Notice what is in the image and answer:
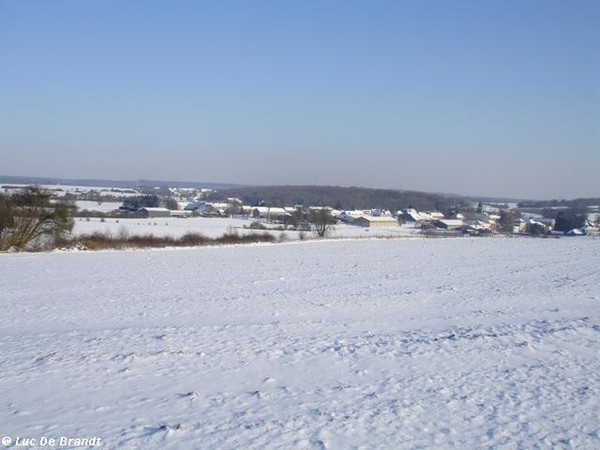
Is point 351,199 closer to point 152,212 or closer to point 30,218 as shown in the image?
point 152,212

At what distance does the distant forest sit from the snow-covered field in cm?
11499

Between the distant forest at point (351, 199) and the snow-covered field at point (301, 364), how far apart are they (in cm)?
11499

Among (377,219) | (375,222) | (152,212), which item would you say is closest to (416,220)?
(377,219)

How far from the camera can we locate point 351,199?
15525cm

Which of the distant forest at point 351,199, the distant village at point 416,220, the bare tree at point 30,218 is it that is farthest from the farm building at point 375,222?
the bare tree at point 30,218

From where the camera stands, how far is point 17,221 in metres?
36.7

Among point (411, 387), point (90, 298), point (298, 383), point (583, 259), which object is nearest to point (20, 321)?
point (90, 298)

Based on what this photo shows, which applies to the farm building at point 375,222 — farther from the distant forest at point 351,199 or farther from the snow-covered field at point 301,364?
the snow-covered field at point 301,364

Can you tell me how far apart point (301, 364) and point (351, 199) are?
5727 inches

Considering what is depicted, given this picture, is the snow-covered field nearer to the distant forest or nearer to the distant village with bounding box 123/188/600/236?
the distant village with bounding box 123/188/600/236

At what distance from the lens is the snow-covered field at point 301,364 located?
25.2ft

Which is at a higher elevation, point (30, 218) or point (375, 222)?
point (30, 218)

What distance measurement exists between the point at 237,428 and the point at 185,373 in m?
2.80

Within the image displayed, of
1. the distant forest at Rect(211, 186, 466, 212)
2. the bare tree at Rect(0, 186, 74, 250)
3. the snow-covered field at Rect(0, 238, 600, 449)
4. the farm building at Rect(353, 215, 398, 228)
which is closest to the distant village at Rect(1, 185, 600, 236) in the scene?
the farm building at Rect(353, 215, 398, 228)
